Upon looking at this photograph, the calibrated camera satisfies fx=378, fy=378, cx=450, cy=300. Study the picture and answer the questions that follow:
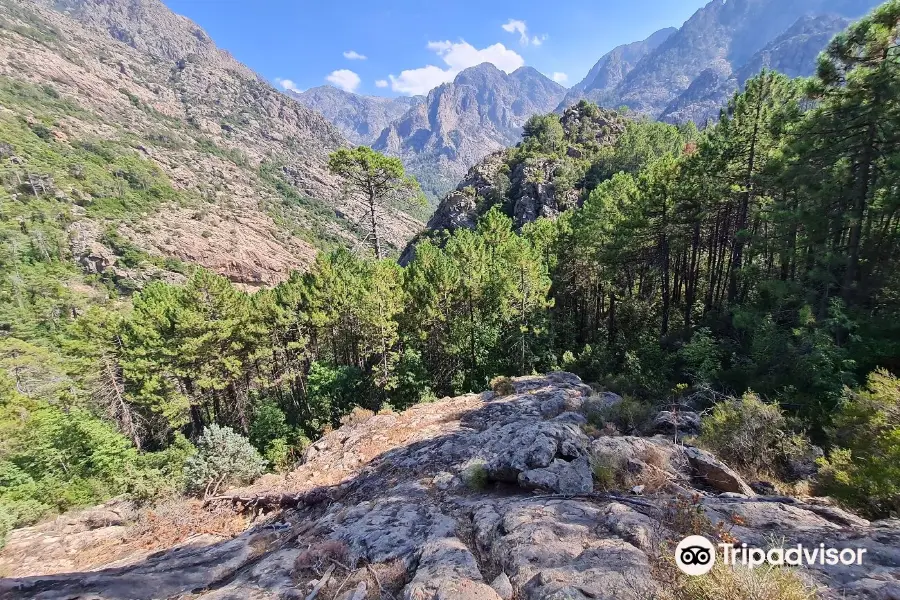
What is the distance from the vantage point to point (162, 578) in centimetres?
603

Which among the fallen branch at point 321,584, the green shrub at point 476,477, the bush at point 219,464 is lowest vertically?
the bush at point 219,464

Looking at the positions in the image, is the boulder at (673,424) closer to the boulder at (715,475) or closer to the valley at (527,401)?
the valley at (527,401)

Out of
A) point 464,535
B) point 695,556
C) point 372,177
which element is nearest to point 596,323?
point 372,177

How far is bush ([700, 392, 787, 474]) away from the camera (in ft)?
26.7

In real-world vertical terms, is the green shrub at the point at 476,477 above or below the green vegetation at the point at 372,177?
below

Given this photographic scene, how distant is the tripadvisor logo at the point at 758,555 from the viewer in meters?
3.69

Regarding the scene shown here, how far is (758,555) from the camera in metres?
4.32

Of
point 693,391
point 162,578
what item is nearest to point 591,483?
point 162,578

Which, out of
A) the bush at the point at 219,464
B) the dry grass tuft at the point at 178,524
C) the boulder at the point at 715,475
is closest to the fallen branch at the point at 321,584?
the dry grass tuft at the point at 178,524

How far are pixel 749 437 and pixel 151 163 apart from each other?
149440 millimetres

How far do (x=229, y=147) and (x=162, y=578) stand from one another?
633ft

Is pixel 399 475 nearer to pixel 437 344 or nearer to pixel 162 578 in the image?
pixel 162 578

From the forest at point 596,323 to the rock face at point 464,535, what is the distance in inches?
76.3

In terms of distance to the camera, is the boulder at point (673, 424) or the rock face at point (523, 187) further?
the rock face at point (523, 187)
